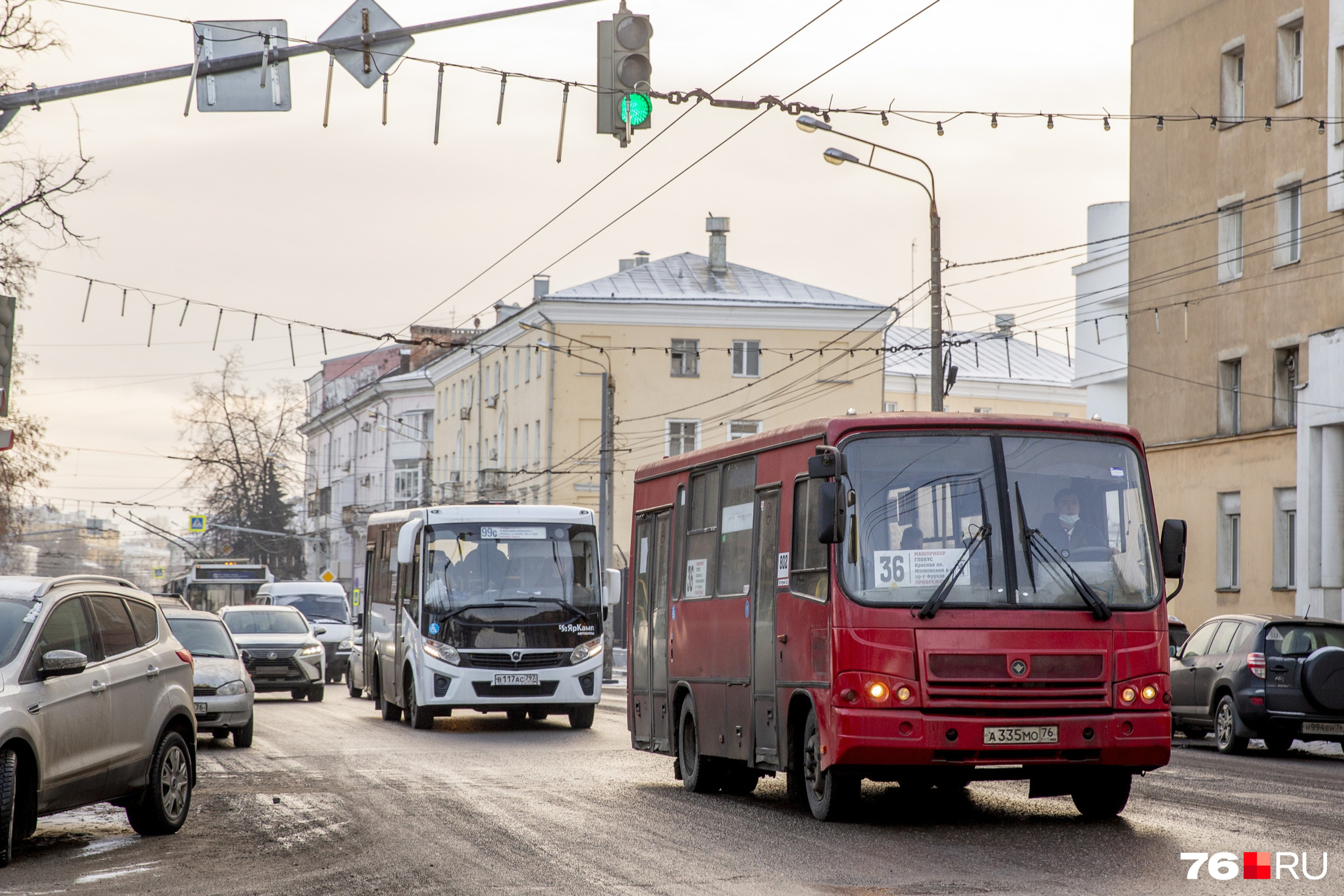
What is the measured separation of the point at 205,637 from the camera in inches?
848

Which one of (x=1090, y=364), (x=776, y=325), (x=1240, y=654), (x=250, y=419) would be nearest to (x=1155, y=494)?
(x=1090, y=364)

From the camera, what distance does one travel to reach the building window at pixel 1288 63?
117 ft

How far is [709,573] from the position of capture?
14.6 meters

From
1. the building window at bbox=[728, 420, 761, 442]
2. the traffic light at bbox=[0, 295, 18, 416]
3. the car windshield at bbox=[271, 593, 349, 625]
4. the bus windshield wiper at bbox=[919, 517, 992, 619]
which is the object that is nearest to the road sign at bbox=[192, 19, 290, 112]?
the traffic light at bbox=[0, 295, 18, 416]

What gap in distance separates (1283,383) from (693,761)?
973 inches

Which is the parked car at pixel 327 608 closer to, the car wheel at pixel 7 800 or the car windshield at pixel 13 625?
the car windshield at pixel 13 625

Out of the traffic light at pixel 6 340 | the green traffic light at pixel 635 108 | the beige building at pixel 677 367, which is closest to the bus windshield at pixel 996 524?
the green traffic light at pixel 635 108

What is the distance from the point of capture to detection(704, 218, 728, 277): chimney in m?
68.6

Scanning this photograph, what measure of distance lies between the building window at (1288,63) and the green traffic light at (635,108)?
84.9ft

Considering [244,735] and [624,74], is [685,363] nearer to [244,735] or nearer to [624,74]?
[244,735]

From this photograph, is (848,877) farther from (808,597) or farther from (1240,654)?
(1240,654)

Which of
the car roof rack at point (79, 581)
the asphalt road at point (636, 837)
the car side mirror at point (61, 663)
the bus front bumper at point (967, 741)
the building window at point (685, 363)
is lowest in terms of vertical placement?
the asphalt road at point (636, 837)

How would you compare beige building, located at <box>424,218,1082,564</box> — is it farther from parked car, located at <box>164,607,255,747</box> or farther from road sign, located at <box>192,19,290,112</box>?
road sign, located at <box>192,19,290,112</box>

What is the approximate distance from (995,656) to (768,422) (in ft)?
180
